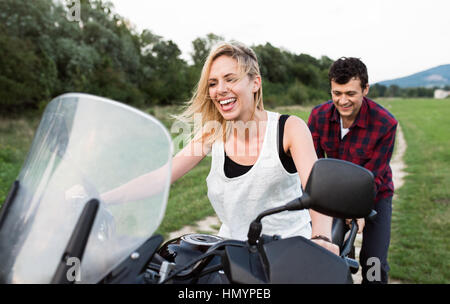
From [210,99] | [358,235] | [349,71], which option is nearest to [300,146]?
[210,99]

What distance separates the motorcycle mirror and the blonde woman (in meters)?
0.60

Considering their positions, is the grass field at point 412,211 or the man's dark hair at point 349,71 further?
the grass field at point 412,211

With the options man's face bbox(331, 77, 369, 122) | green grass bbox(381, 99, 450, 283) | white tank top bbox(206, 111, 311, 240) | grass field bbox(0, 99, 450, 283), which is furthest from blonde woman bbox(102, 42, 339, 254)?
green grass bbox(381, 99, 450, 283)

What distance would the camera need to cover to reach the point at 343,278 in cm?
106

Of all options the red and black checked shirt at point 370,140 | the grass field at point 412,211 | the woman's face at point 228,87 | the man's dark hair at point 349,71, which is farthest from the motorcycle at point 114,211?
the grass field at point 412,211

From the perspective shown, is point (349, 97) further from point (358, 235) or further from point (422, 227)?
point (422, 227)

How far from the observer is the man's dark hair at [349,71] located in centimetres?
315

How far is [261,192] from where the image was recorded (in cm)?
191

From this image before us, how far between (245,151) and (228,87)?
38 centimetres

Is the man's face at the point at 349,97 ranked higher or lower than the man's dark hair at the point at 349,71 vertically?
lower

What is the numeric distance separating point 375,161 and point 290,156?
1.49 meters

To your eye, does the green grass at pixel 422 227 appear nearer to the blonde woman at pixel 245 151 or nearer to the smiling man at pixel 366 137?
→ the smiling man at pixel 366 137

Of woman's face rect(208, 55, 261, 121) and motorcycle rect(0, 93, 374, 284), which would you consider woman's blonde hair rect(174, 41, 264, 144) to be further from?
motorcycle rect(0, 93, 374, 284)

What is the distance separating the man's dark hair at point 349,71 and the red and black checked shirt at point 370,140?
23cm
